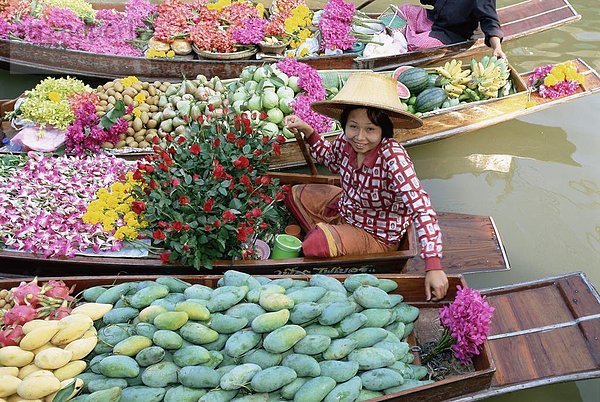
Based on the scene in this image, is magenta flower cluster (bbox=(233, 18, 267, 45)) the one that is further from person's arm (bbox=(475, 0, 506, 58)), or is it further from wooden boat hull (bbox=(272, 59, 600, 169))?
person's arm (bbox=(475, 0, 506, 58))

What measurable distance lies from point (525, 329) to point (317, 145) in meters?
1.61

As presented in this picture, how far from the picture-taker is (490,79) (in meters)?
4.63

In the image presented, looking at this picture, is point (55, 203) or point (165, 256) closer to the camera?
point (165, 256)

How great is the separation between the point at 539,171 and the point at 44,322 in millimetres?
4397

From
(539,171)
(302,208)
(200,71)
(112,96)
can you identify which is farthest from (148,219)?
(539,171)

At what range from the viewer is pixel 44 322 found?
1988mm

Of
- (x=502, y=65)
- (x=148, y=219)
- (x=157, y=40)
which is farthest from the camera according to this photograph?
(x=157, y=40)

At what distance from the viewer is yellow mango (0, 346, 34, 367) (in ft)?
6.14

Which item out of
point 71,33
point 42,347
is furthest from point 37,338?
point 71,33

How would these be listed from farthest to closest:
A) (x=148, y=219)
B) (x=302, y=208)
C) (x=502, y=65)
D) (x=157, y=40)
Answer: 1. (x=157, y=40)
2. (x=502, y=65)
3. (x=302, y=208)
4. (x=148, y=219)

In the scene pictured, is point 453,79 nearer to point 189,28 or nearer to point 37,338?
point 189,28

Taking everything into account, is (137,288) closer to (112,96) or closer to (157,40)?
(112,96)

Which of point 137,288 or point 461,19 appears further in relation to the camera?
point 461,19

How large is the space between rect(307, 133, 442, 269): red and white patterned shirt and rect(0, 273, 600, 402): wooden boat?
0.29 m
